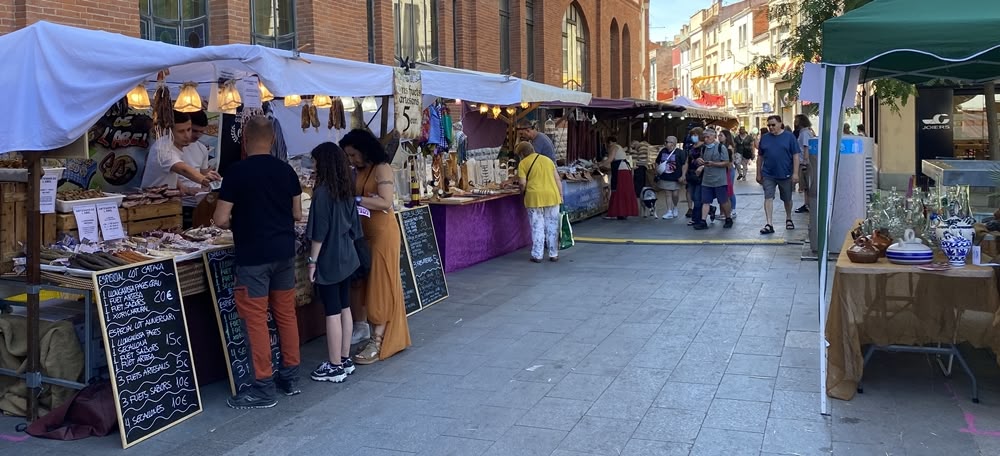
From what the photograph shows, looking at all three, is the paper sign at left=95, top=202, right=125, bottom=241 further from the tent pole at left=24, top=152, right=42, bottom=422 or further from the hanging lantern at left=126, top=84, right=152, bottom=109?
the hanging lantern at left=126, top=84, right=152, bottom=109

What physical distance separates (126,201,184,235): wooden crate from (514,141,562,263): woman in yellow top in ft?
→ 15.3

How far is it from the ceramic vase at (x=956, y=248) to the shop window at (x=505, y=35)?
1383cm

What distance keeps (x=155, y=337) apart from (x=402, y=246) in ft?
9.79

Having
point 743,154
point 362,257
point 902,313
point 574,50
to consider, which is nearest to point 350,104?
point 362,257

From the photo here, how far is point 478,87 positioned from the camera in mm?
9359

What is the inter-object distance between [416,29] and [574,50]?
946cm

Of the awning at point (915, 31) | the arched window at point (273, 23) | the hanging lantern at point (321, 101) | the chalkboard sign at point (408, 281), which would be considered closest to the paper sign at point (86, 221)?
the chalkboard sign at point (408, 281)

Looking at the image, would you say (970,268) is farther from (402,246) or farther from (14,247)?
(14,247)

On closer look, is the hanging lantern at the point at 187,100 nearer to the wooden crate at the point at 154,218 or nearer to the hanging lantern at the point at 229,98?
the hanging lantern at the point at 229,98

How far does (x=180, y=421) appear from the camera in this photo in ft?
16.5

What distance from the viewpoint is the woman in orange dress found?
6180 mm

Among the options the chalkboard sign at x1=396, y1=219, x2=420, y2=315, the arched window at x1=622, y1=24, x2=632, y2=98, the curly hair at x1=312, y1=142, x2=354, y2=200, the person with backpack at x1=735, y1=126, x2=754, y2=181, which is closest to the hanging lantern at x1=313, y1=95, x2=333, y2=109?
the chalkboard sign at x1=396, y1=219, x2=420, y2=315

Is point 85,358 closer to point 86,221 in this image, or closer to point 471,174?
point 86,221

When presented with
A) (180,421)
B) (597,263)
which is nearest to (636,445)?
(180,421)
